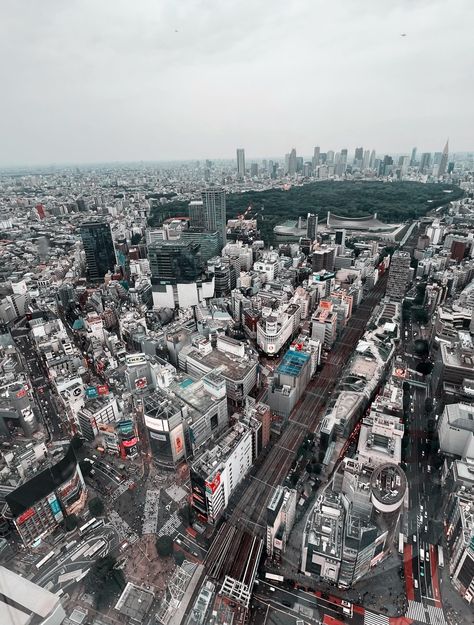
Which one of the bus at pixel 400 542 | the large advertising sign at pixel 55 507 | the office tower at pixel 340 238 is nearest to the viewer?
the bus at pixel 400 542

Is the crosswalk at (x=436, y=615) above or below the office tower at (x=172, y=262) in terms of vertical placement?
below

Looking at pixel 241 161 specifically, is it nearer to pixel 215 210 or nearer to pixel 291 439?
pixel 215 210

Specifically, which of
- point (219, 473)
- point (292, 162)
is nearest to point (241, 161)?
point (292, 162)

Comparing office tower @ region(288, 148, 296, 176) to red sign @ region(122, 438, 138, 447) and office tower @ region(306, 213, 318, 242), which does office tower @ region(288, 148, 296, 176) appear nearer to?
office tower @ region(306, 213, 318, 242)

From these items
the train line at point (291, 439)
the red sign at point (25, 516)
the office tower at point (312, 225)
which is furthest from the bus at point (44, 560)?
the office tower at point (312, 225)

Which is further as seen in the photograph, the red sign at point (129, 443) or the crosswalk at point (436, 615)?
the red sign at point (129, 443)

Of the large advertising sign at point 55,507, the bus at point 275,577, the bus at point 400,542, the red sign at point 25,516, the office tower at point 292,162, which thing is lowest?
the bus at point 275,577

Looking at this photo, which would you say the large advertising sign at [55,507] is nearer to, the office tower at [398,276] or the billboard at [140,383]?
the billboard at [140,383]
